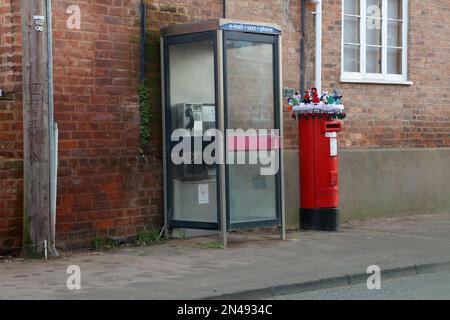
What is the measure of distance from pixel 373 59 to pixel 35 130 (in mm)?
6919

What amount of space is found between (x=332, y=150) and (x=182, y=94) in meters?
2.57

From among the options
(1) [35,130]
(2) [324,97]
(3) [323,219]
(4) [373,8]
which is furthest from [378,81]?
(1) [35,130]

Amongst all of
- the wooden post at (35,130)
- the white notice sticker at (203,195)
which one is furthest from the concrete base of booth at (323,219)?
the wooden post at (35,130)

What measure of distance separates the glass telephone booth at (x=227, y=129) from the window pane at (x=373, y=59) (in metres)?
3.41

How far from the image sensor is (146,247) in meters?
11.0

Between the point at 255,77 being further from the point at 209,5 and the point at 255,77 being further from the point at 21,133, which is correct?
the point at 21,133

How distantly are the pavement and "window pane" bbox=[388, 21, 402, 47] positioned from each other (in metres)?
3.86

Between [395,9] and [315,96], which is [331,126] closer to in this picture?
[315,96]

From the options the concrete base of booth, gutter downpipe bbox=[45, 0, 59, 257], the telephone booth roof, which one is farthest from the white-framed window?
gutter downpipe bbox=[45, 0, 59, 257]

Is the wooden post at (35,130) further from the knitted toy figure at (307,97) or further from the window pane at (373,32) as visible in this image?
the window pane at (373,32)

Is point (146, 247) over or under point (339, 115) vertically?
under

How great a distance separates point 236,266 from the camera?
948cm

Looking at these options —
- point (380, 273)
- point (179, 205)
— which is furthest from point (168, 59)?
point (380, 273)

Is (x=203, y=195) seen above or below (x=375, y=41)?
below
